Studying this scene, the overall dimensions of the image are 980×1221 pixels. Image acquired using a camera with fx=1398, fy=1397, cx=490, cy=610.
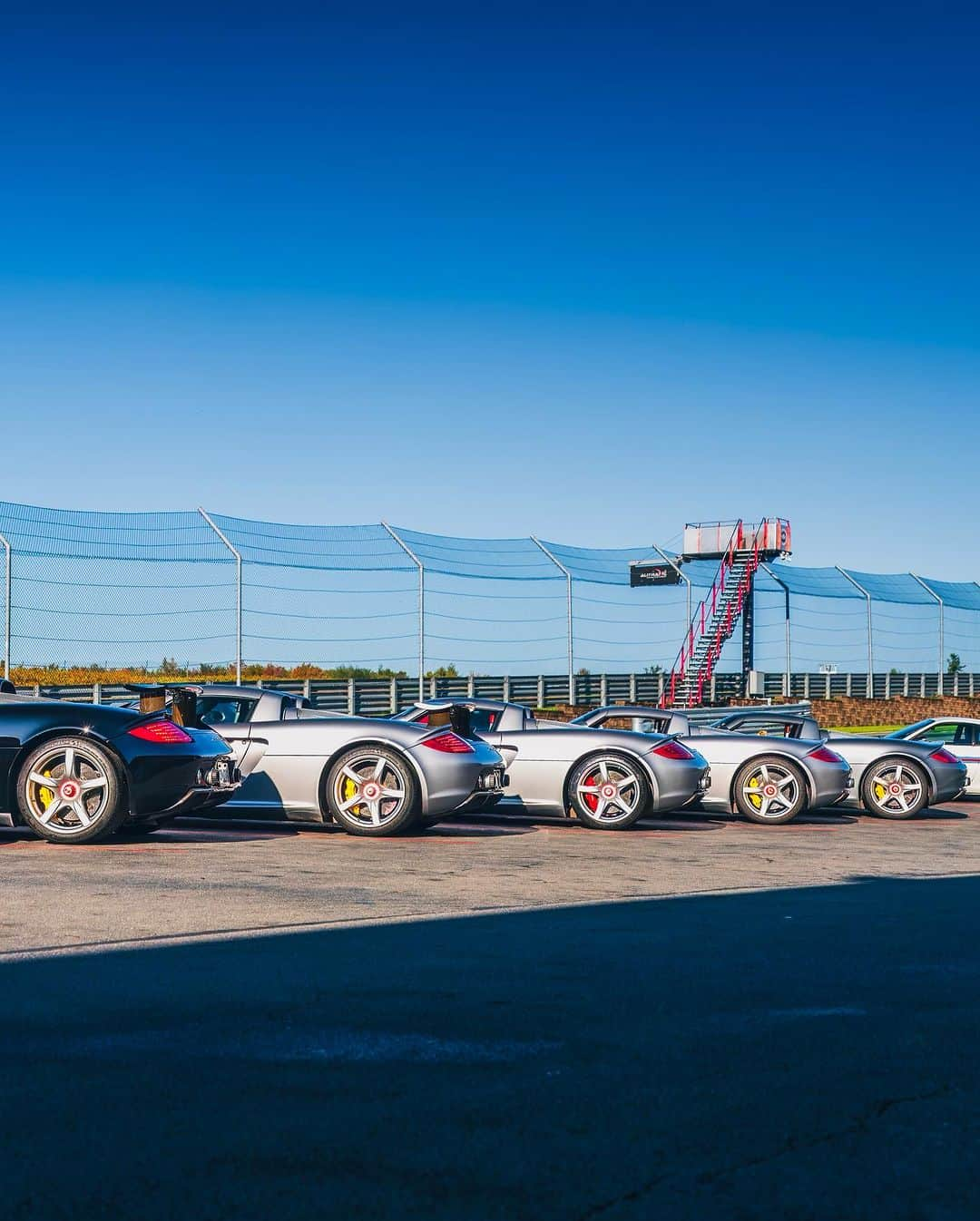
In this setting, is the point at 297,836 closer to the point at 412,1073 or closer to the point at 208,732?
the point at 208,732

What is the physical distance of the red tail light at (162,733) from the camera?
9984 millimetres

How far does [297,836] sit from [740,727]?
609 centimetres

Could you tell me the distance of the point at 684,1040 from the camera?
173 inches

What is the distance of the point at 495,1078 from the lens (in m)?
3.93

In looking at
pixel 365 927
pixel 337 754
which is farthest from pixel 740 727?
pixel 365 927

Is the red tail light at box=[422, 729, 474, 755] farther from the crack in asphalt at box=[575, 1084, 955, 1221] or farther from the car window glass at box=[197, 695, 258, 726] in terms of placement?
the crack in asphalt at box=[575, 1084, 955, 1221]

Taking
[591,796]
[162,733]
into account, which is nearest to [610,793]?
[591,796]

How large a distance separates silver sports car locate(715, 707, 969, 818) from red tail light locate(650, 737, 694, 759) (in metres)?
2.47

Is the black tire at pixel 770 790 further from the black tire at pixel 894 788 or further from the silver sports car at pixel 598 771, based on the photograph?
the black tire at pixel 894 788

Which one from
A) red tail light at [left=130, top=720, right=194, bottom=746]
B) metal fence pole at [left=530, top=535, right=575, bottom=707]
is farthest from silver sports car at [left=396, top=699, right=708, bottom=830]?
metal fence pole at [left=530, top=535, right=575, bottom=707]

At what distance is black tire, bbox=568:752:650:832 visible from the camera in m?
12.3

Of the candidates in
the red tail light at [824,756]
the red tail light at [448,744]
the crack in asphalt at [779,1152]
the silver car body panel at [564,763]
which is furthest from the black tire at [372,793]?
the crack in asphalt at [779,1152]

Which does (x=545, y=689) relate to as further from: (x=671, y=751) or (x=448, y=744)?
(x=448, y=744)

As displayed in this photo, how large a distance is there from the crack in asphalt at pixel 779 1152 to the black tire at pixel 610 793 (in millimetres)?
8391
